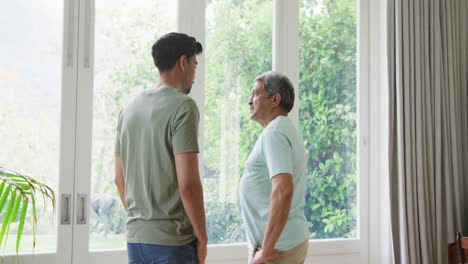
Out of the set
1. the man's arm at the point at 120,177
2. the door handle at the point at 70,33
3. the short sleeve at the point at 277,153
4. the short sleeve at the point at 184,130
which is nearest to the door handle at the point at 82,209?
the door handle at the point at 70,33

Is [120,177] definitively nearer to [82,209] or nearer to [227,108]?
[82,209]

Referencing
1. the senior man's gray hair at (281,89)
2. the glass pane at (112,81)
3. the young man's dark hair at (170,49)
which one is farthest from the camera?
the glass pane at (112,81)

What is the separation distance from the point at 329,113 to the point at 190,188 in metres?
1.88

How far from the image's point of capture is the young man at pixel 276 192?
73.0 inches

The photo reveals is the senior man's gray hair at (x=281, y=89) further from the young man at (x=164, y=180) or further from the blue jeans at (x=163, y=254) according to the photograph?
the blue jeans at (x=163, y=254)

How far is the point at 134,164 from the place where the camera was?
1.66 metres

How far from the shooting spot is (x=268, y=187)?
6.47 ft

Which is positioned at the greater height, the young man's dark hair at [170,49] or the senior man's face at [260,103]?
the young man's dark hair at [170,49]

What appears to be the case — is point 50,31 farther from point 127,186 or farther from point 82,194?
point 127,186

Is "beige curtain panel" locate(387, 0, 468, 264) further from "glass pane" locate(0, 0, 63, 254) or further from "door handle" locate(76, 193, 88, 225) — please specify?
"glass pane" locate(0, 0, 63, 254)

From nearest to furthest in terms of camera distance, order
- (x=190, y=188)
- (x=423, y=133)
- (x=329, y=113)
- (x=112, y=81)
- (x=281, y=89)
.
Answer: (x=190, y=188)
(x=281, y=89)
(x=112, y=81)
(x=423, y=133)
(x=329, y=113)

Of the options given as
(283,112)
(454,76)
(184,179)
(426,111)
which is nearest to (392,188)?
(426,111)

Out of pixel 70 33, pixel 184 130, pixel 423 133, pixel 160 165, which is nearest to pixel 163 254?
pixel 160 165

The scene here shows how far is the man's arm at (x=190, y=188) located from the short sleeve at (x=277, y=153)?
0.36 meters
